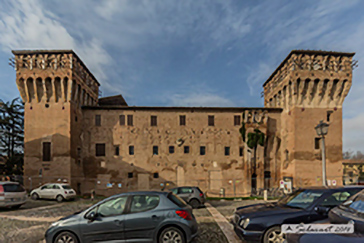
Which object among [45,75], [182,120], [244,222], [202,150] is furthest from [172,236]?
[45,75]

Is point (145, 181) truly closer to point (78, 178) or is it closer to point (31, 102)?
point (78, 178)

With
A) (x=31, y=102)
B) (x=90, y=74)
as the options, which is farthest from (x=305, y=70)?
(x=31, y=102)

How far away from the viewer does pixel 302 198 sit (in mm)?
6887

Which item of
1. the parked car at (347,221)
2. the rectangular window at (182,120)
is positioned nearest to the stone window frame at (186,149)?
the rectangular window at (182,120)

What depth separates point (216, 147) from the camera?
26.9m

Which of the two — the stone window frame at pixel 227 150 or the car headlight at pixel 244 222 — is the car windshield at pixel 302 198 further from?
the stone window frame at pixel 227 150

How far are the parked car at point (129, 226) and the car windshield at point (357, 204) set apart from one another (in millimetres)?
3769

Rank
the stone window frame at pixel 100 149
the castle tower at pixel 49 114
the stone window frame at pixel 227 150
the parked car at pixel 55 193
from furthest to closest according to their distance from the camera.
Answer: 1. the stone window frame at pixel 227 150
2. the stone window frame at pixel 100 149
3. the castle tower at pixel 49 114
4. the parked car at pixel 55 193

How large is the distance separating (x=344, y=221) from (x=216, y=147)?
2386 cm

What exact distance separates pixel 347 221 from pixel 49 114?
26.9 meters

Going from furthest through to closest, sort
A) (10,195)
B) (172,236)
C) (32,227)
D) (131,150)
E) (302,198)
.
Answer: (131,150) < (10,195) < (32,227) < (302,198) < (172,236)

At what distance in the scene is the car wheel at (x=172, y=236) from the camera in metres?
5.81

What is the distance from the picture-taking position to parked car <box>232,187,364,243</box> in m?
5.75

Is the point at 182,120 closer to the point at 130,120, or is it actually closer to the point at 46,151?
the point at 130,120
